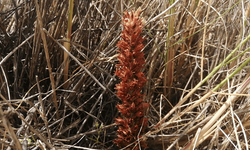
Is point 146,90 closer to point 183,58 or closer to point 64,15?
point 183,58

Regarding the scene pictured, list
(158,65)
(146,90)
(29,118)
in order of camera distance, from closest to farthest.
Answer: (29,118), (146,90), (158,65)

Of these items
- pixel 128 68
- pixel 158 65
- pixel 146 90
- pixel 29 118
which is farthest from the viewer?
pixel 158 65

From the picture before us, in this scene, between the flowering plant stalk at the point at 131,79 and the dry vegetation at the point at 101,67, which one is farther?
the dry vegetation at the point at 101,67

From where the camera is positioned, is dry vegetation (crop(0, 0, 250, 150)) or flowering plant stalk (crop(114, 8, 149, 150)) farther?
dry vegetation (crop(0, 0, 250, 150))

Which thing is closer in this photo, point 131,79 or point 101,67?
point 131,79

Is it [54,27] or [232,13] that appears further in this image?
[232,13]

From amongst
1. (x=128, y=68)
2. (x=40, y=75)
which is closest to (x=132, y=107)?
(x=128, y=68)

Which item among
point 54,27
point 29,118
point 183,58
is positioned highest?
point 54,27

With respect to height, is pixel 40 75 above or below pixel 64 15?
below
